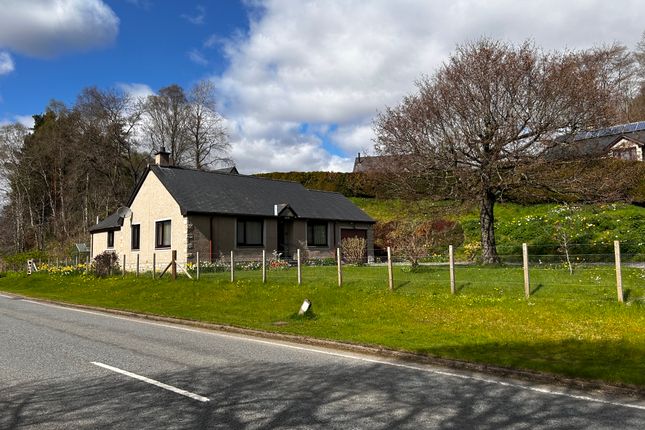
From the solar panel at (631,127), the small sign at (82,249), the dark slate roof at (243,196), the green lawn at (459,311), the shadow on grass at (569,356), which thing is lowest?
the shadow on grass at (569,356)

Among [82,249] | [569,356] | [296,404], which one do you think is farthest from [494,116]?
[82,249]

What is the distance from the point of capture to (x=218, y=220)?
29.7 m

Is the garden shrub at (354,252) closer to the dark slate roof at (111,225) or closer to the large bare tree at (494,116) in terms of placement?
the large bare tree at (494,116)

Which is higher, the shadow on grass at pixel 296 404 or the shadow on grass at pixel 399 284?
the shadow on grass at pixel 399 284

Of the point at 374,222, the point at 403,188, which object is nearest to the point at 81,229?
the point at 374,222

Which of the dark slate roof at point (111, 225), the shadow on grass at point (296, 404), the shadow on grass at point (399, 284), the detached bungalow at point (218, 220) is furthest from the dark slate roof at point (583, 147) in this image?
the dark slate roof at point (111, 225)

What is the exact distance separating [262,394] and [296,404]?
0.64 m

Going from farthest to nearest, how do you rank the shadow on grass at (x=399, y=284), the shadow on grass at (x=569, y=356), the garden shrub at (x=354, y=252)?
the garden shrub at (x=354, y=252)
the shadow on grass at (x=399, y=284)
the shadow on grass at (x=569, y=356)

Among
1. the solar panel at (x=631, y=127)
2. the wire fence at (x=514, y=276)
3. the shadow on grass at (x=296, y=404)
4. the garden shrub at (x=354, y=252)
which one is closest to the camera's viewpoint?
the shadow on grass at (x=296, y=404)

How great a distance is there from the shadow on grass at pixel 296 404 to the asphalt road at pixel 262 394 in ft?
0.04

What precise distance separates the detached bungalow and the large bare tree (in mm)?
11683

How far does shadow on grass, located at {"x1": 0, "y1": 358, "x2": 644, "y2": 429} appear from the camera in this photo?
5488mm

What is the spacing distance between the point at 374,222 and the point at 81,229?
3354 cm

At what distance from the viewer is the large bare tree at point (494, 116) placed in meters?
20.4
